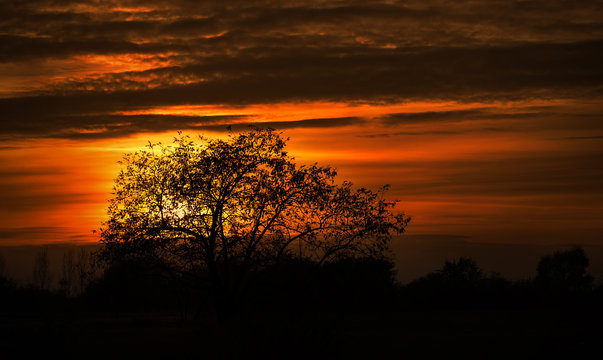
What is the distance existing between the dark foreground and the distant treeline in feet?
6.57

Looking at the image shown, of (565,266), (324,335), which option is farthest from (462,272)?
(324,335)

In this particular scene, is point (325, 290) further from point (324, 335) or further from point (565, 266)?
point (565, 266)

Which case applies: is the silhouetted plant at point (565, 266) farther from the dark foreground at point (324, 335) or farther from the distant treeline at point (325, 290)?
the dark foreground at point (324, 335)

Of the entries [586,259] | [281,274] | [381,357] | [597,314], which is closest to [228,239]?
[281,274]

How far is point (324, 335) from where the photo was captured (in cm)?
2553

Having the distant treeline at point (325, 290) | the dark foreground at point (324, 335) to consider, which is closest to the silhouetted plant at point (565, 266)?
the distant treeline at point (325, 290)

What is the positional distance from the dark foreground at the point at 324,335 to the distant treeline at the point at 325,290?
6.57 ft

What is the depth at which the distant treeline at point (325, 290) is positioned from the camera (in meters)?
42.6

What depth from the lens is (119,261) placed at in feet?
139

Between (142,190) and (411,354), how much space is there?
1962cm

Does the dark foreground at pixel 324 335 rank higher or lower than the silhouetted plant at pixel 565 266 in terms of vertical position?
lower

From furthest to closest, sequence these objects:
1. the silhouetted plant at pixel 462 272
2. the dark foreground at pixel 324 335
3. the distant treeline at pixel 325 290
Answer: the silhouetted plant at pixel 462 272
the distant treeline at pixel 325 290
the dark foreground at pixel 324 335

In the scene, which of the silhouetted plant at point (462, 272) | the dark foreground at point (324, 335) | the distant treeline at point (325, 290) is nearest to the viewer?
the dark foreground at point (324, 335)

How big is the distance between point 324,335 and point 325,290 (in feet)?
Result: 71.3
